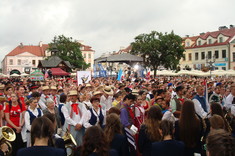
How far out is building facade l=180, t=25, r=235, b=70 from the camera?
6084cm

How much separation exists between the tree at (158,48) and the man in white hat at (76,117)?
1583 inches

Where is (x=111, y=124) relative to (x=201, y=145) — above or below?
above

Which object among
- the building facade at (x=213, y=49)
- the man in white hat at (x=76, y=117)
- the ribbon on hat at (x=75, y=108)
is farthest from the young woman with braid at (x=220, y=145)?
the building facade at (x=213, y=49)

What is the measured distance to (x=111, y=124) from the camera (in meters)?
4.26

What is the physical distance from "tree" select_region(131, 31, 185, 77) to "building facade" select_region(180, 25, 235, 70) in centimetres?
964

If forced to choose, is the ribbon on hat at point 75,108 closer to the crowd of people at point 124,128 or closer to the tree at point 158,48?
the crowd of people at point 124,128

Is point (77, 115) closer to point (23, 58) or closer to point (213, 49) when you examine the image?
point (213, 49)

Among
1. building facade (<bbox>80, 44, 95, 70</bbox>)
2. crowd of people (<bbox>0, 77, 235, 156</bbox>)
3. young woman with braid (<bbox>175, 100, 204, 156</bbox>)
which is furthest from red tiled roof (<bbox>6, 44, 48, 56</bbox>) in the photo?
young woman with braid (<bbox>175, 100, 204, 156</bbox>)

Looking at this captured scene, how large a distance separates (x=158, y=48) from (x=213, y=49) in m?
23.2

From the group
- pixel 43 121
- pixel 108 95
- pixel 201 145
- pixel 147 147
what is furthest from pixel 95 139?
pixel 108 95

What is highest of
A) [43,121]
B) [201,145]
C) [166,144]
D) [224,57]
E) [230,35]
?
[230,35]

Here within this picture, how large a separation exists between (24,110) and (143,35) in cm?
4264

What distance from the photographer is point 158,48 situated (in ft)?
155

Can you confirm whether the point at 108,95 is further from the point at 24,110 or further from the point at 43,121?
the point at 43,121
